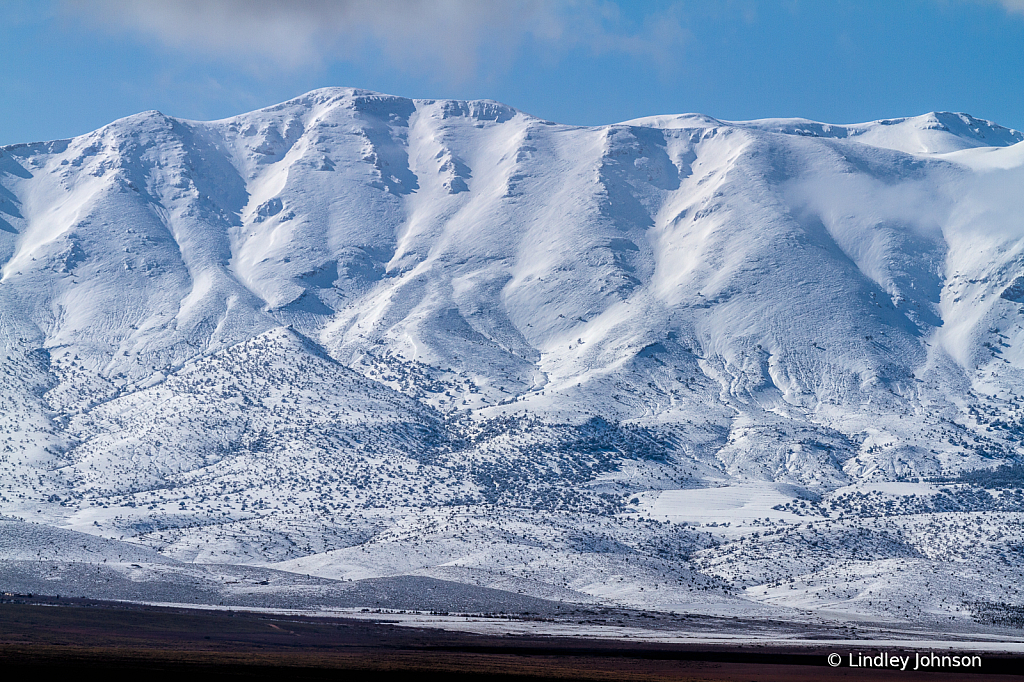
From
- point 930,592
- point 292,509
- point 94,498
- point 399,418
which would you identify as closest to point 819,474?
point 930,592

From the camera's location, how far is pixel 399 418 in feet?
639

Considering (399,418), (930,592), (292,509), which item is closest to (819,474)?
(930,592)

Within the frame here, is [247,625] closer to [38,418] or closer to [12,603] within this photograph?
[12,603]

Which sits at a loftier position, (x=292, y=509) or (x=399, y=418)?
(x=399, y=418)

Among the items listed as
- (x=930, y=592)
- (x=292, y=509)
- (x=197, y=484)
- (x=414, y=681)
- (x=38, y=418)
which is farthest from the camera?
(x=38, y=418)

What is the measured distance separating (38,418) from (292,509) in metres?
66.2

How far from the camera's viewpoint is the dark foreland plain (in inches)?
2343

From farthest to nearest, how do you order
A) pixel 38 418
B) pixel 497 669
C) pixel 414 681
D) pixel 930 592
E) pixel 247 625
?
pixel 38 418 → pixel 930 592 → pixel 247 625 → pixel 497 669 → pixel 414 681

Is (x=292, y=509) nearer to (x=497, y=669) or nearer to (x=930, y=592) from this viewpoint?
(x=930, y=592)

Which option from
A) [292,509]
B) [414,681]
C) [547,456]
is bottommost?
[414,681]

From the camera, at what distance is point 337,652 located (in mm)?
69062

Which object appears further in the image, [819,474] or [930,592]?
[819,474]

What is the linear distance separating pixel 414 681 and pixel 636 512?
10407 cm

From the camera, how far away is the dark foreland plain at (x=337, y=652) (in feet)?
195
